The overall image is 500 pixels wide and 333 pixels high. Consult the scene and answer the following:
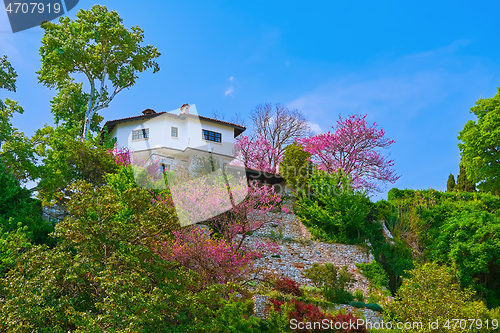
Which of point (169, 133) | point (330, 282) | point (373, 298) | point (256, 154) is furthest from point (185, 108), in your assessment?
point (373, 298)

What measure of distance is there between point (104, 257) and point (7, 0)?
11.0 m

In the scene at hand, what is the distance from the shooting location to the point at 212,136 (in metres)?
29.5

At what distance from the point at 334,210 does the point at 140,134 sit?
15123 millimetres

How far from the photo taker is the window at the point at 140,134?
2853cm

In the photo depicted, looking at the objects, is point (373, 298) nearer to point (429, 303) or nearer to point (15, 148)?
point (429, 303)

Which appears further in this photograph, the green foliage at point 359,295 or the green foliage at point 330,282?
the green foliage at point 359,295

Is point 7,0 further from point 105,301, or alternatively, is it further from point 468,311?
point 468,311

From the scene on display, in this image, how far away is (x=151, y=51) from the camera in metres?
28.4

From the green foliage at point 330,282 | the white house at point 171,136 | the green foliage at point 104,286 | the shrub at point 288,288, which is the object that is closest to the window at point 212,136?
the white house at point 171,136

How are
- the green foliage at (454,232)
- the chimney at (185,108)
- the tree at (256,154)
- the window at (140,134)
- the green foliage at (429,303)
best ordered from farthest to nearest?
the tree at (256,154)
the chimney at (185,108)
the window at (140,134)
the green foliage at (454,232)
the green foliage at (429,303)

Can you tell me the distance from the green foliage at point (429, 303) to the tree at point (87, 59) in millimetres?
20419

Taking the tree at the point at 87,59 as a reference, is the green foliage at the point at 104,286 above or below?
below

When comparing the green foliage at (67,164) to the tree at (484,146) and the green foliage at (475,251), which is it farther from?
the tree at (484,146)

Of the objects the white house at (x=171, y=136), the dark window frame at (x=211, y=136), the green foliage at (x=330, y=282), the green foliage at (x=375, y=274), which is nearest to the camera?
the green foliage at (x=330, y=282)
